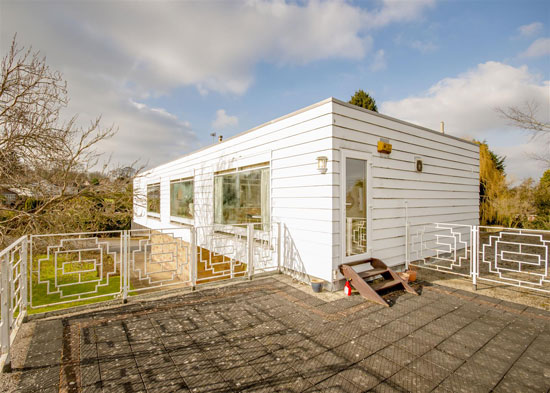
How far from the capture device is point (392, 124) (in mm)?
4883

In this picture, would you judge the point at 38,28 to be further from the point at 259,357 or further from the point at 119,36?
the point at 259,357

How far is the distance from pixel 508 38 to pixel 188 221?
421 inches

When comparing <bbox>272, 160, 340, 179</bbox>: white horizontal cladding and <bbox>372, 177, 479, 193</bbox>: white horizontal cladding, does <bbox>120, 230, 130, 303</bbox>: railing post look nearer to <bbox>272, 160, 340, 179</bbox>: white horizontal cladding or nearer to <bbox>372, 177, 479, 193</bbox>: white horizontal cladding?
<bbox>272, 160, 340, 179</bbox>: white horizontal cladding

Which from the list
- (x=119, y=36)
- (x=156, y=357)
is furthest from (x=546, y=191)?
(x=119, y=36)

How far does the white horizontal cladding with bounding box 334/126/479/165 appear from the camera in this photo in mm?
4023

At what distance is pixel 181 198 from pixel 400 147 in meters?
7.64

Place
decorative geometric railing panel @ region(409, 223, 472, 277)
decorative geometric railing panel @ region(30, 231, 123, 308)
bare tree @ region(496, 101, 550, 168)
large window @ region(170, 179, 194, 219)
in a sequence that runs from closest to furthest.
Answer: decorative geometric railing panel @ region(30, 231, 123, 308) < decorative geometric railing panel @ region(409, 223, 472, 277) < large window @ region(170, 179, 194, 219) < bare tree @ region(496, 101, 550, 168)

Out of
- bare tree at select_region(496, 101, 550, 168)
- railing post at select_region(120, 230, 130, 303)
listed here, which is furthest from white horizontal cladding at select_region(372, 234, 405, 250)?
bare tree at select_region(496, 101, 550, 168)

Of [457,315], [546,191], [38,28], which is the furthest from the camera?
[546,191]

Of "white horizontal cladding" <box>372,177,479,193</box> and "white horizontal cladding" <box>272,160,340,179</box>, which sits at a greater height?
"white horizontal cladding" <box>272,160,340,179</box>

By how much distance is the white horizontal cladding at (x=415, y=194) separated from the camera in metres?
4.59

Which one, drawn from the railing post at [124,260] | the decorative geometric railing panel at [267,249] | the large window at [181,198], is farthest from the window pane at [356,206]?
the large window at [181,198]

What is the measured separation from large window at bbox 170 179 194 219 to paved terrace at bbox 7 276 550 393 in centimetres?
565

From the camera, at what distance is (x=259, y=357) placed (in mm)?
2213
